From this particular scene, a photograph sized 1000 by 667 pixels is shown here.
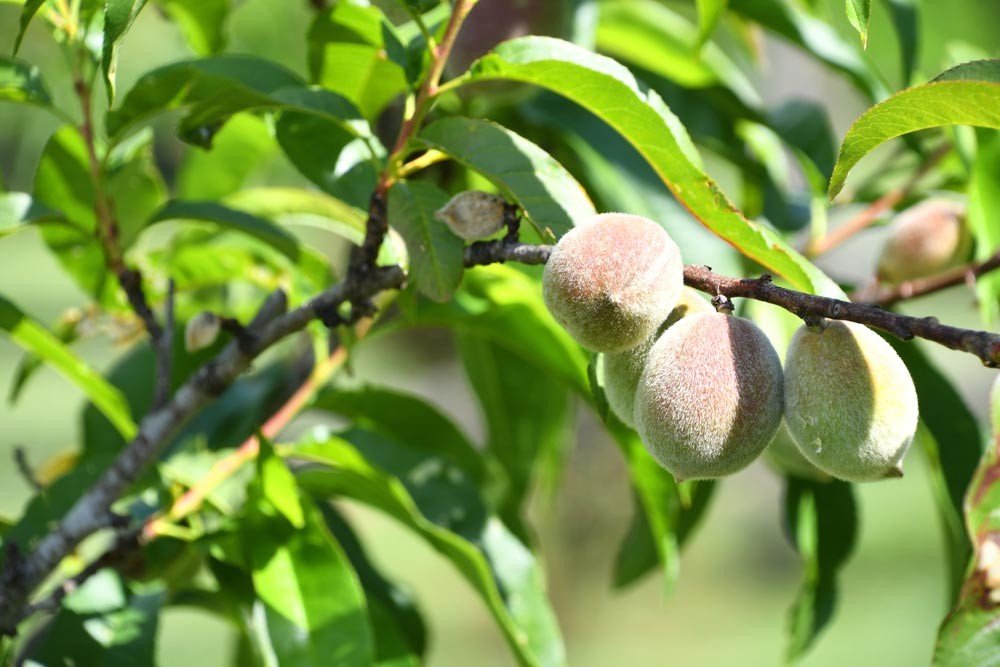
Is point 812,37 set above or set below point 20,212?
below

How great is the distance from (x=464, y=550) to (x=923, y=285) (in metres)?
0.51

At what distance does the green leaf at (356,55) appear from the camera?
0.73m

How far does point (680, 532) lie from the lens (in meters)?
1.14

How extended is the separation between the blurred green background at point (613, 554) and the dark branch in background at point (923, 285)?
141 cm

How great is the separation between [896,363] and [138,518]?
0.63 meters

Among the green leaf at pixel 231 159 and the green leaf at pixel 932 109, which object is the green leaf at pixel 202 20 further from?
the green leaf at pixel 932 109

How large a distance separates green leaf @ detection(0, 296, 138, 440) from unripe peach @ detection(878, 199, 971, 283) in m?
0.72

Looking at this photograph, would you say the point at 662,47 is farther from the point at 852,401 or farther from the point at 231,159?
the point at 852,401

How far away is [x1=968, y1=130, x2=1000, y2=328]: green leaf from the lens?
89 centimetres

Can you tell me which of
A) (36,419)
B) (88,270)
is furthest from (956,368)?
(88,270)

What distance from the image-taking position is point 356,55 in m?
0.80

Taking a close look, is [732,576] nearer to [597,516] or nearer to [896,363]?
[597,516]

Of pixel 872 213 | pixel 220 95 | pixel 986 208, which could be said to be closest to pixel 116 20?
pixel 220 95

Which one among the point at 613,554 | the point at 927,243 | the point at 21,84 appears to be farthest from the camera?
the point at 613,554
